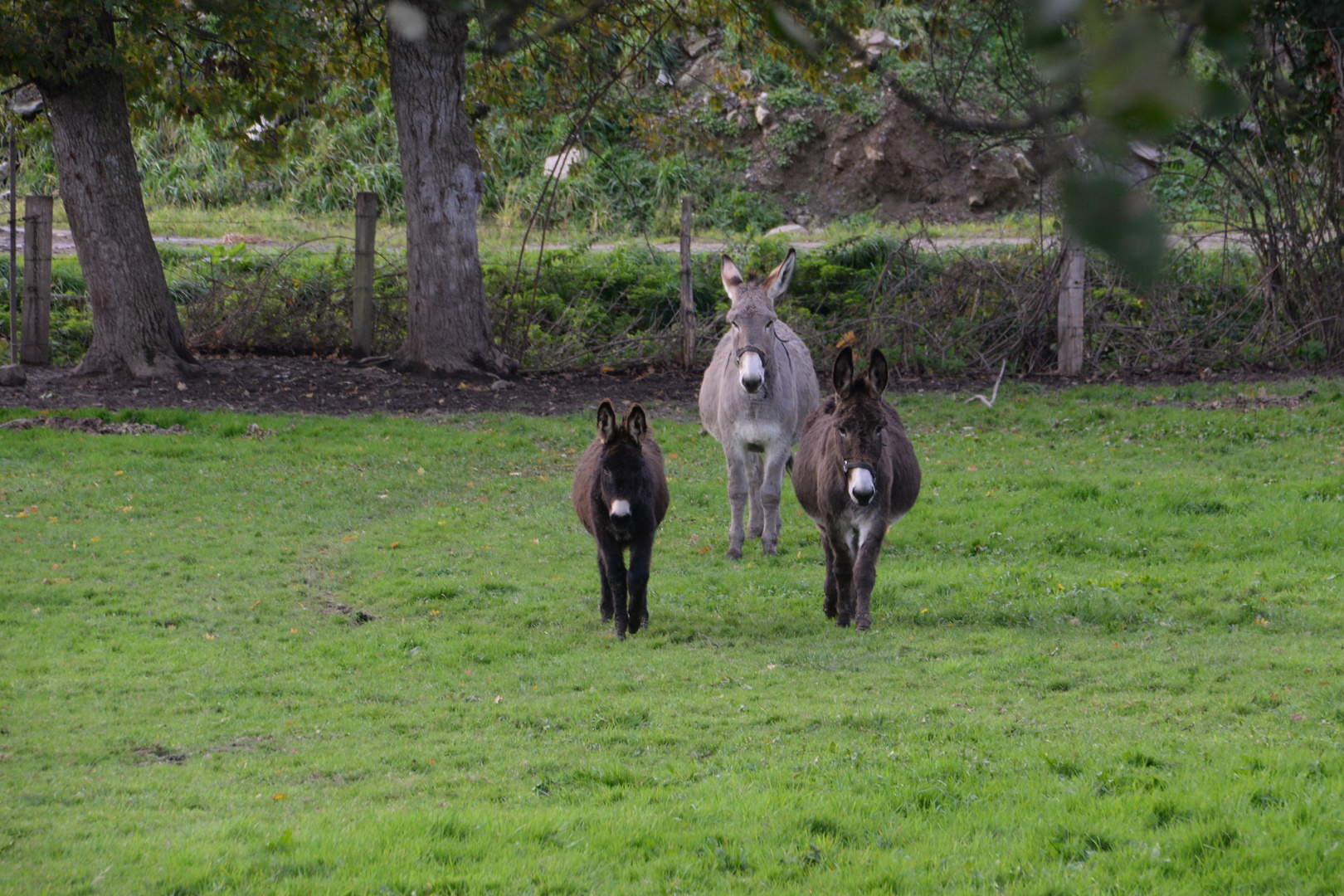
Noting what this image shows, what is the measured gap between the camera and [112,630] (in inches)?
315

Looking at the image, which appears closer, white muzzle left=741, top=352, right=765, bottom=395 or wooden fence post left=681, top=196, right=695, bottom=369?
white muzzle left=741, top=352, right=765, bottom=395

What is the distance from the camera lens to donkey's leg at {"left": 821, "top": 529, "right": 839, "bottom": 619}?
8.05 m

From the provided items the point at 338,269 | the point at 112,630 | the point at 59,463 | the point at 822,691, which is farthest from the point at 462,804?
the point at 338,269

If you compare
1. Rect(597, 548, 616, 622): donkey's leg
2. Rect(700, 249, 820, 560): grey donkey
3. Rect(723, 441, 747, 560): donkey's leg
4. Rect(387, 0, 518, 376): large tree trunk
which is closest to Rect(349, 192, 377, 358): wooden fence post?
Rect(387, 0, 518, 376): large tree trunk

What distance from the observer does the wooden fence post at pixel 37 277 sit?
17.2 metres

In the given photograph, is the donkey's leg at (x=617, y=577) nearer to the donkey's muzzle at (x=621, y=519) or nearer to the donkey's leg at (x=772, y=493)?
the donkey's muzzle at (x=621, y=519)

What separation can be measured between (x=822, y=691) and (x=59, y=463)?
32.1 ft

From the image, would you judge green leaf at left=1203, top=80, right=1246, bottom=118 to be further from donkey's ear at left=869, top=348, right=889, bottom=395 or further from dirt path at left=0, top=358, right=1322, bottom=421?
dirt path at left=0, top=358, right=1322, bottom=421

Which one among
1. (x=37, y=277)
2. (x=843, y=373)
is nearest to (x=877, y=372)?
(x=843, y=373)

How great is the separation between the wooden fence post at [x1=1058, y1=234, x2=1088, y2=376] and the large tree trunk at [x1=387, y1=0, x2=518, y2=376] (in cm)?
862

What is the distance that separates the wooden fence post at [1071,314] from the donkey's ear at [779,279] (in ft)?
26.8

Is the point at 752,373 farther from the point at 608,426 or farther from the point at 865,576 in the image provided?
the point at 865,576

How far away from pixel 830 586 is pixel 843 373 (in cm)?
156

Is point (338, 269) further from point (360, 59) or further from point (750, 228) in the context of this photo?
point (750, 228)
